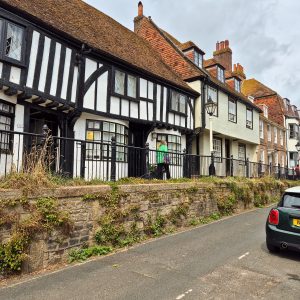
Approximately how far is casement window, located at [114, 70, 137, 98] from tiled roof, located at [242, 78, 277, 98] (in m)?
24.5

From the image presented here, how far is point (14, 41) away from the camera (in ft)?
32.6

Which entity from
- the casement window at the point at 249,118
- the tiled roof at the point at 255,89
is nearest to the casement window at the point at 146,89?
the casement window at the point at 249,118

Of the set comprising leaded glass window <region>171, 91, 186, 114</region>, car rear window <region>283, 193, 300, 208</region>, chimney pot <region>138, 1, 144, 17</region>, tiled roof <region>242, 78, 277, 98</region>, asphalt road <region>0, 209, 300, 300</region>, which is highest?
chimney pot <region>138, 1, 144, 17</region>

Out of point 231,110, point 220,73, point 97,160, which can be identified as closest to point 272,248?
point 97,160

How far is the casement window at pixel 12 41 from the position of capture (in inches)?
377

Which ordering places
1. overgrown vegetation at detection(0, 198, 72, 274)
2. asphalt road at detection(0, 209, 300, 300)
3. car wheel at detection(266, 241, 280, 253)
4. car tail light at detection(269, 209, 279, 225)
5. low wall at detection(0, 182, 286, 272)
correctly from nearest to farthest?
asphalt road at detection(0, 209, 300, 300)
overgrown vegetation at detection(0, 198, 72, 274)
low wall at detection(0, 182, 286, 272)
car tail light at detection(269, 209, 279, 225)
car wheel at detection(266, 241, 280, 253)

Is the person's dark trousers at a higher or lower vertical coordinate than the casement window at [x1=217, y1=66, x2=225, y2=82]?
lower

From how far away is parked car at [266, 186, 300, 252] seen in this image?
6.79m

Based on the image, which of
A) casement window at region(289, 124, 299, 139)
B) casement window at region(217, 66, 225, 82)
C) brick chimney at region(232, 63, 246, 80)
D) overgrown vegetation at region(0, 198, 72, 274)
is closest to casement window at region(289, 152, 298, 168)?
casement window at region(289, 124, 299, 139)

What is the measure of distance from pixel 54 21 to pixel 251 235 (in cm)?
998

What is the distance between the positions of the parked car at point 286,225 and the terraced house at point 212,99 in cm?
818

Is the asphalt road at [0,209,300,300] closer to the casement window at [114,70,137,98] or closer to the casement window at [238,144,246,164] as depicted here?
the casement window at [114,70,137,98]

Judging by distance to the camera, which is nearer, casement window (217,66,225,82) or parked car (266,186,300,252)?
parked car (266,186,300,252)

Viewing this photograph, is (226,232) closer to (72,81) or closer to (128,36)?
(72,81)
